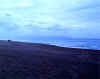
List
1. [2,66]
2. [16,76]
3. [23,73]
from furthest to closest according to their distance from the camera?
[2,66]
[23,73]
[16,76]

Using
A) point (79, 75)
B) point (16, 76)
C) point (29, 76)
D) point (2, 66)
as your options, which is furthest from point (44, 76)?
point (2, 66)

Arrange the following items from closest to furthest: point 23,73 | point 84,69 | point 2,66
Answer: point 23,73, point 2,66, point 84,69

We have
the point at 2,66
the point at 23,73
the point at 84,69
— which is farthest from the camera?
the point at 84,69

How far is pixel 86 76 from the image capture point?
21.8 ft

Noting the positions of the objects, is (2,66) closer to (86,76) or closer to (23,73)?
(23,73)

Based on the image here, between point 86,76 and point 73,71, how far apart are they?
625 millimetres

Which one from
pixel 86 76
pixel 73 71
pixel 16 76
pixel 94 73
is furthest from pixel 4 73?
pixel 94 73

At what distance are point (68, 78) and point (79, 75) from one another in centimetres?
70

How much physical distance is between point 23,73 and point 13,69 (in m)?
0.63

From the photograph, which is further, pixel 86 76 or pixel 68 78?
pixel 86 76

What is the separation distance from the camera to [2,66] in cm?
685

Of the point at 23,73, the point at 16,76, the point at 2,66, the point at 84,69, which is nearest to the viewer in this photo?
the point at 16,76

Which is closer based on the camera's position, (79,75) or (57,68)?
(79,75)

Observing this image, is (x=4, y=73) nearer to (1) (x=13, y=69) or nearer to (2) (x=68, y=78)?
(1) (x=13, y=69)
